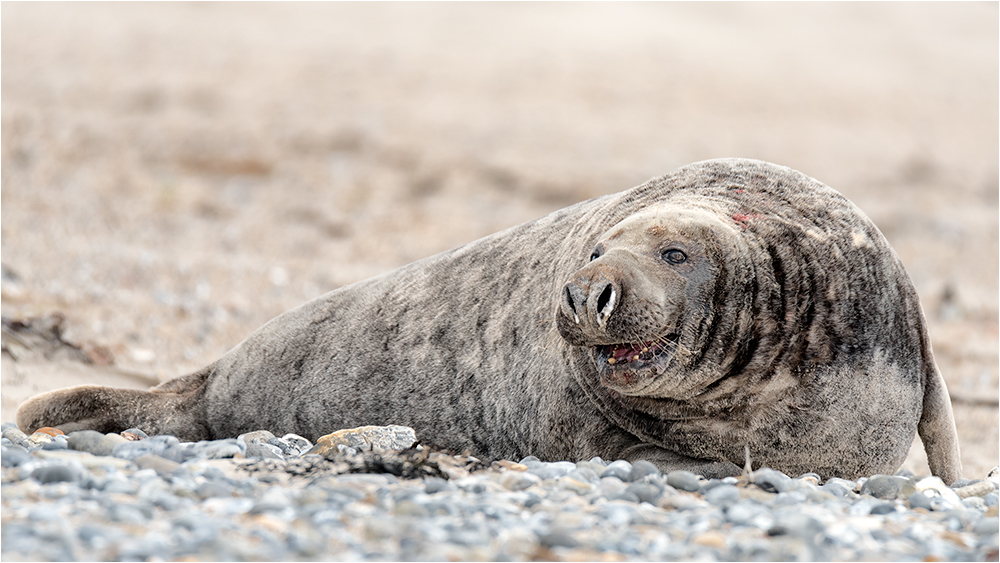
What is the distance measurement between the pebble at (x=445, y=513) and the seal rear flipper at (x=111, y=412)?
1.76 meters

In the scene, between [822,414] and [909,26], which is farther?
[909,26]

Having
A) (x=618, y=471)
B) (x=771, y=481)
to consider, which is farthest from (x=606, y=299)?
(x=771, y=481)

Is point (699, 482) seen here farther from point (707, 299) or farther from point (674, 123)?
point (674, 123)

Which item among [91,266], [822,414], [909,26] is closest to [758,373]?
[822,414]

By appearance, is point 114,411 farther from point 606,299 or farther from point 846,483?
point 846,483

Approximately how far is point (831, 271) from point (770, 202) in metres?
0.38

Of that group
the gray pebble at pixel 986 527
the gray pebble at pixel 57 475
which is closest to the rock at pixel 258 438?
the gray pebble at pixel 57 475

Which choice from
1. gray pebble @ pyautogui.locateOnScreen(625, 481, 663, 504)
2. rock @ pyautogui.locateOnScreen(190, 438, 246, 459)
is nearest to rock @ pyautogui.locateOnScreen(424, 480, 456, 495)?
gray pebble @ pyautogui.locateOnScreen(625, 481, 663, 504)

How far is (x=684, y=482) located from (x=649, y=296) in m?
0.63

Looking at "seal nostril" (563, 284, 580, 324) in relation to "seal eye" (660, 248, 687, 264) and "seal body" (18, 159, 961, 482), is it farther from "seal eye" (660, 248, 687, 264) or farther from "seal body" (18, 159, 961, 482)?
"seal eye" (660, 248, 687, 264)

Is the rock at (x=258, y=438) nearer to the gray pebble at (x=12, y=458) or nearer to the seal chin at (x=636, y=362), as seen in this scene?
the gray pebble at (x=12, y=458)

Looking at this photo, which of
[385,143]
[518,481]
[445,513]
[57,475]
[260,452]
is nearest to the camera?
[445,513]

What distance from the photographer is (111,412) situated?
506cm

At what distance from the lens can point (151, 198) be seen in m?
12.6
